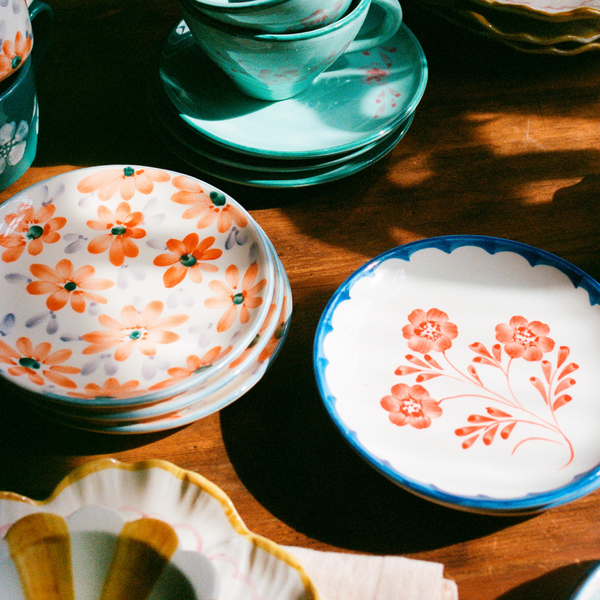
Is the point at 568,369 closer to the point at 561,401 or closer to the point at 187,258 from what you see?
the point at 561,401

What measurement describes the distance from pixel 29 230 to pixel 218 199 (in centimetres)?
19

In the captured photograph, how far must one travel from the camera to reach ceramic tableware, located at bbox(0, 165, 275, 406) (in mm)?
440

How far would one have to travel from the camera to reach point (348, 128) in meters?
0.62

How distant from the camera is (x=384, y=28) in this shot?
2.13 feet

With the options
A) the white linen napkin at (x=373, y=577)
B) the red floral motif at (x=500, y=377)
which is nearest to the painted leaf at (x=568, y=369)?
the red floral motif at (x=500, y=377)

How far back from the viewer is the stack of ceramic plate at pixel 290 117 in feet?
1.93

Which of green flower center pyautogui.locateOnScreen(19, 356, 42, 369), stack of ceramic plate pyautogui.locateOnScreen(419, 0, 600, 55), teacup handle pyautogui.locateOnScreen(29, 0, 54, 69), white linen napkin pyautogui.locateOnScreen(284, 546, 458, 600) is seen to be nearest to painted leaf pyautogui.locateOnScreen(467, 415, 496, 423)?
white linen napkin pyautogui.locateOnScreen(284, 546, 458, 600)

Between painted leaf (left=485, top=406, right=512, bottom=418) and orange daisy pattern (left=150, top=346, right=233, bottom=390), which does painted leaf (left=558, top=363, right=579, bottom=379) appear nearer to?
painted leaf (left=485, top=406, right=512, bottom=418)

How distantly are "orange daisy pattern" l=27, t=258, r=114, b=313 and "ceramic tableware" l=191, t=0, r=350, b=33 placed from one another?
285mm

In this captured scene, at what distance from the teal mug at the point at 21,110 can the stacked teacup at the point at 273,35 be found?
20cm

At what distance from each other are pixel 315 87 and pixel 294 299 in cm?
30

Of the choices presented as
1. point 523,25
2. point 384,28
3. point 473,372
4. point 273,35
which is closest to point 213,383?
point 473,372

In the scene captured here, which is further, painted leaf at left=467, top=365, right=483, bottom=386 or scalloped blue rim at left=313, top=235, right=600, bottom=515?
painted leaf at left=467, top=365, right=483, bottom=386

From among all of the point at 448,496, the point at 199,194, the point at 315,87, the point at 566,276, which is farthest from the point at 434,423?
the point at 315,87
